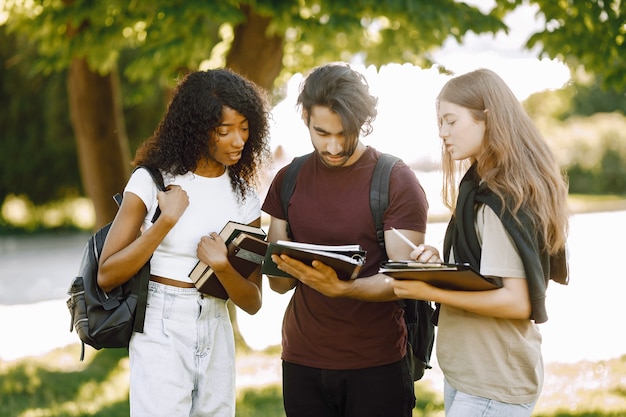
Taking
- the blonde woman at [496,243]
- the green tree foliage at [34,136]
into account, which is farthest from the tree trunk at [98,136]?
the green tree foliage at [34,136]

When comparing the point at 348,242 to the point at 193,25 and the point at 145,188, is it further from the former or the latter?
the point at 193,25

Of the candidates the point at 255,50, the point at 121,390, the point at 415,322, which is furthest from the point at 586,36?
the point at 121,390

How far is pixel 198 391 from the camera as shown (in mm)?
3018

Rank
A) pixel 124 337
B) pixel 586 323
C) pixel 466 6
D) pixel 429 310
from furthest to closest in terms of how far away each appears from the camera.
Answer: pixel 586 323 < pixel 466 6 < pixel 429 310 < pixel 124 337

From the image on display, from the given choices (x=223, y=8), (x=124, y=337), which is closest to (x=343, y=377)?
(x=124, y=337)

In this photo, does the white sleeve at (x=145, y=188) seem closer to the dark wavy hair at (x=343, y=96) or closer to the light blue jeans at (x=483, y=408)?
the dark wavy hair at (x=343, y=96)

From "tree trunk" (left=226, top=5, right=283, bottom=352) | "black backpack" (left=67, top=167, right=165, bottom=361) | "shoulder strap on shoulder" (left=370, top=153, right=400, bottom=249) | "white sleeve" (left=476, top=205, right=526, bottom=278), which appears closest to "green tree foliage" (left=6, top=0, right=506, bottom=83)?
"tree trunk" (left=226, top=5, right=283, bottom=352)

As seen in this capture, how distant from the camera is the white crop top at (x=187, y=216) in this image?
2959 mm

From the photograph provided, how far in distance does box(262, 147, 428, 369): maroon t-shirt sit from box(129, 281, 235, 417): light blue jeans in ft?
1.05

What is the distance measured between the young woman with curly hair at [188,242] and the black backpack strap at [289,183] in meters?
0.13

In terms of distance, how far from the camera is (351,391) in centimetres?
302

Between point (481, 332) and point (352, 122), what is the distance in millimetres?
925

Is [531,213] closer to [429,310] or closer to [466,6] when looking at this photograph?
[429,310]

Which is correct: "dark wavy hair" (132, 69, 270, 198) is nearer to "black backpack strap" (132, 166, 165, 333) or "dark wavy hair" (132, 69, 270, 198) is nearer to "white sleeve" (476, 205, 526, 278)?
"black backpack strap" (132, 166, 165, 333)
